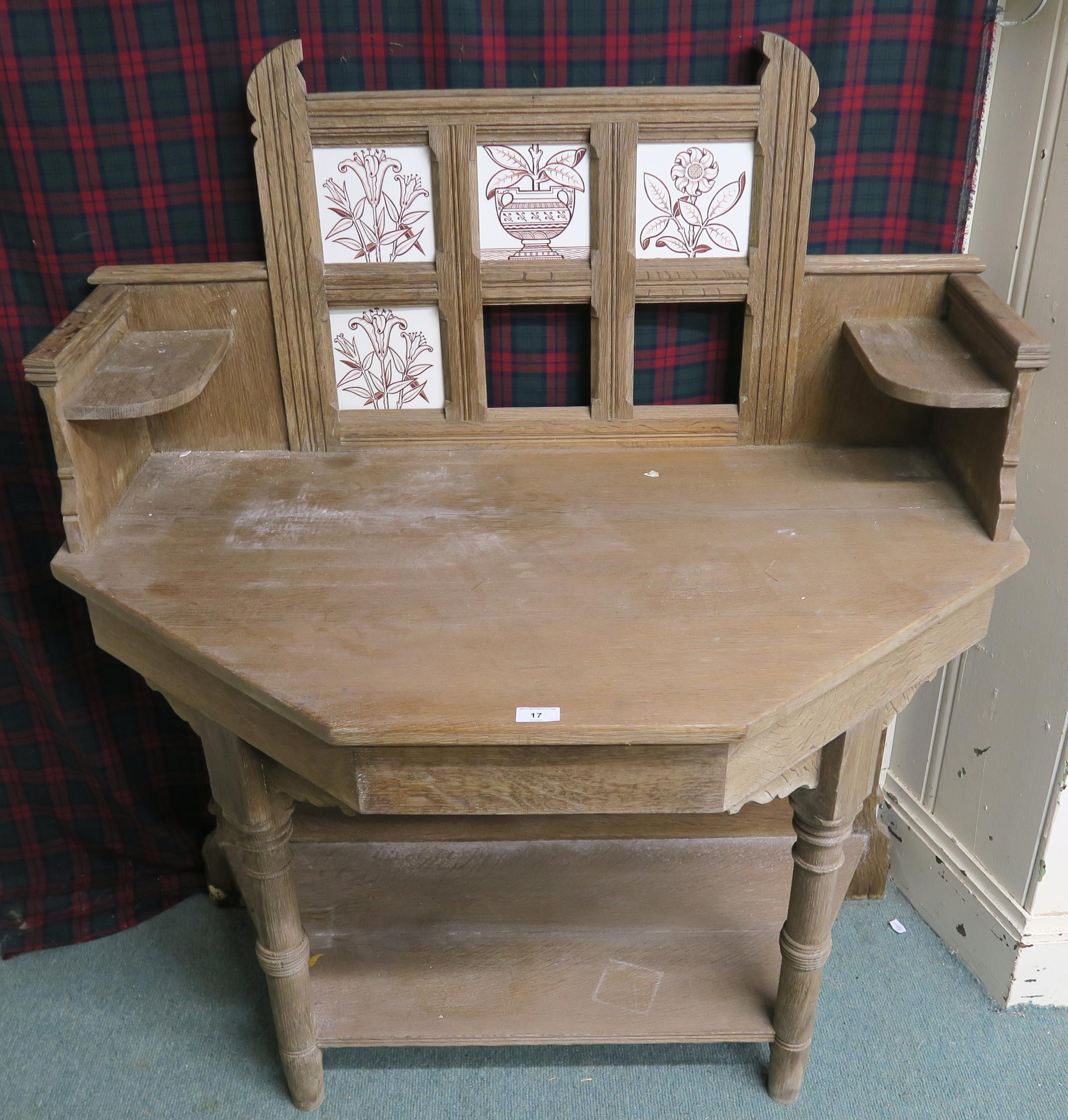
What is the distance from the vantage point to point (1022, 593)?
189 centimetres

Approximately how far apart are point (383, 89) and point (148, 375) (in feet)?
1.90

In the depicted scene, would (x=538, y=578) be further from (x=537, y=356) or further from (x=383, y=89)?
(x=383, y=89)

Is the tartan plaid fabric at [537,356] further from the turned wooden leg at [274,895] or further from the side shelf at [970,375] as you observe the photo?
the turned wooden leg at [274,895]

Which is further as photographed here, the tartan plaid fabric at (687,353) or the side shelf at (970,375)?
the tartan plaid fabric at (687,353)

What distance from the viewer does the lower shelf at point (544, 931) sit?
181 centimetres

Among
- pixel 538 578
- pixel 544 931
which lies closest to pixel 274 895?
pixel 544 931

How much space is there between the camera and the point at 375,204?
5.73ft

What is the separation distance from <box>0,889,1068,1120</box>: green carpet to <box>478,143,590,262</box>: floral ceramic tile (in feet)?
4.58

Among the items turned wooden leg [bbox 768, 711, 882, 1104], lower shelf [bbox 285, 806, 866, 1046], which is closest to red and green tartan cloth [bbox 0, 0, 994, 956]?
turned wooden leg [bbox 768, 711, 882, 1104]

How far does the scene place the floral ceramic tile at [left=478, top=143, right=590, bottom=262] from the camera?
172cm

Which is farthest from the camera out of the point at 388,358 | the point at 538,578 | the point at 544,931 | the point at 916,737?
the point at 916,737

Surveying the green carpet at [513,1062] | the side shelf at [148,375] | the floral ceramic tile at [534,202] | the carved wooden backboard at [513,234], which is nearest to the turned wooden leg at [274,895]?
the green carpet at [513,1062]

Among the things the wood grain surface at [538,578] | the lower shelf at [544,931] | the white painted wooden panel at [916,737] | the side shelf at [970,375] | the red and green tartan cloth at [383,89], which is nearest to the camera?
the wood grain surface at [538,578]

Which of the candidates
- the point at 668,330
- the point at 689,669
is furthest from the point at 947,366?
the point at 689,669
